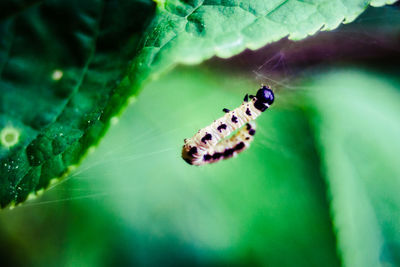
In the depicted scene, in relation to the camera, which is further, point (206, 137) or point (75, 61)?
point (206, 137)

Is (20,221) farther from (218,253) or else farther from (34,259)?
(218,253)

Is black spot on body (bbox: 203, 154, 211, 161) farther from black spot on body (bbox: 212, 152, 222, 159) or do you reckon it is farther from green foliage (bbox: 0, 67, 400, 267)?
green foliage (bbox: 0, 67, 400, 267)

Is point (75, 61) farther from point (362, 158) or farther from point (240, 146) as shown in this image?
point (362, 158)

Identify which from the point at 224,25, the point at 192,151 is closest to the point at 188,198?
the point at 192,151

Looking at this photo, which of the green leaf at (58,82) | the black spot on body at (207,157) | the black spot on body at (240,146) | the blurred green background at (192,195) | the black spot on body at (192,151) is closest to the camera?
the green leaf at (58,82)

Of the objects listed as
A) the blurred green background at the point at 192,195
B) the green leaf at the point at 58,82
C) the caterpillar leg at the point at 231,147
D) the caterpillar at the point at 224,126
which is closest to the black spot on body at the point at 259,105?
the caterpillar at the point at 224,126

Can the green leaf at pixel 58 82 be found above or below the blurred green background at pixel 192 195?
above

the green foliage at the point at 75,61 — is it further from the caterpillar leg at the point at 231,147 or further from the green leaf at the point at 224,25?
the caterpillar leg at the point at 231,147

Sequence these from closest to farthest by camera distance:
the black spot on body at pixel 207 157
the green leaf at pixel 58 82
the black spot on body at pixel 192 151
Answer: the green leaf at pixel 58 82, the black spot on body at pixel 192 151, the black spot on body at pixel 207 157
